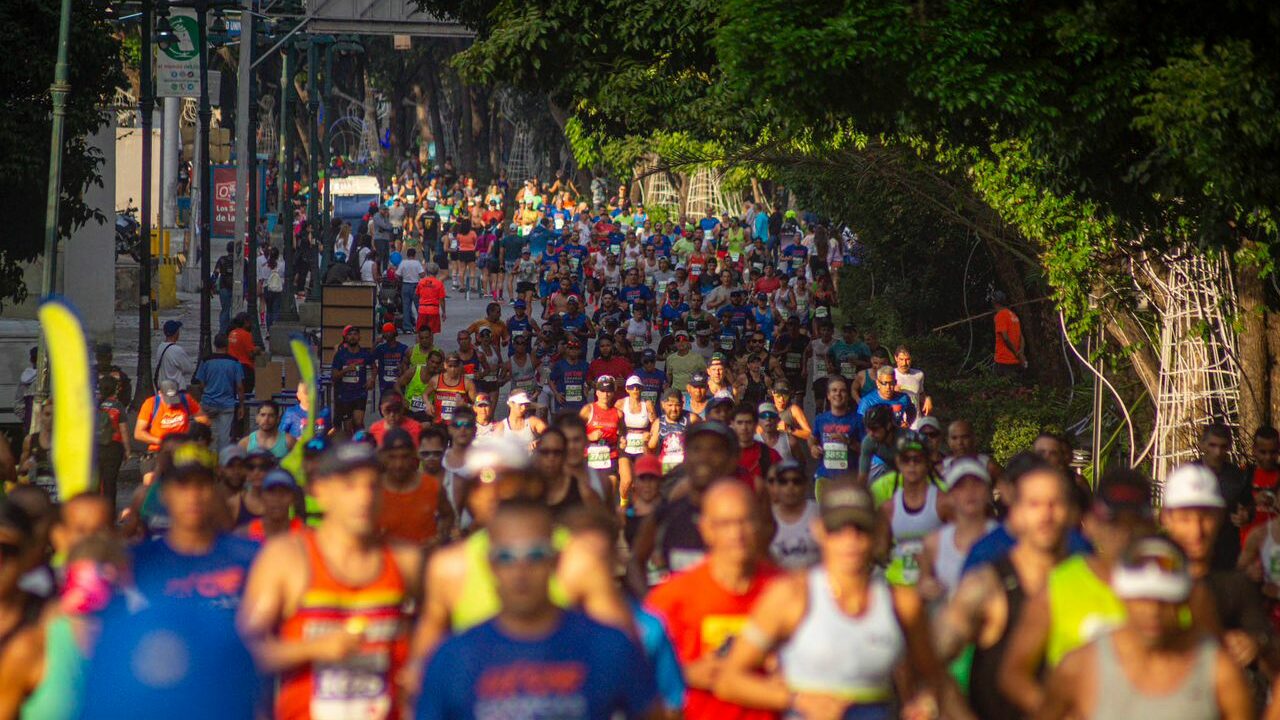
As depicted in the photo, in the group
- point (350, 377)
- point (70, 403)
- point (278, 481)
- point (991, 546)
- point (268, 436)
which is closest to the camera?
point (991, 546)

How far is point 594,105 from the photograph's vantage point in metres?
19.8

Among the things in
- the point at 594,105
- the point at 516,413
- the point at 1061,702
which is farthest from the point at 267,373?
the point at 1061,702

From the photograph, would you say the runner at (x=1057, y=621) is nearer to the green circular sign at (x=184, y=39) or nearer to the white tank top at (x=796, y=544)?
the white tank top at (x=796, y=544)

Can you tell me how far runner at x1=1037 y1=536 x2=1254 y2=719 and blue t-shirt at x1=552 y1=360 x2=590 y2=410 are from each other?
15013mm

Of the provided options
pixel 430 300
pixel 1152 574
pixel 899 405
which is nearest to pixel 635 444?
pixel 899 405

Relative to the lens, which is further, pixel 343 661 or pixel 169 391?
pixel 169 391

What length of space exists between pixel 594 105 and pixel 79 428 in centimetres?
1067

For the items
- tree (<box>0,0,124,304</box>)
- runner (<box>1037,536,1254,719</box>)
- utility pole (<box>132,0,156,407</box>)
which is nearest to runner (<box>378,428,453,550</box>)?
runner (<box>1037,536,1254,719</box>)

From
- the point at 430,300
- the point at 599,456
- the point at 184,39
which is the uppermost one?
the point at 184,39

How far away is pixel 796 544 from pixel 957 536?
910 mm

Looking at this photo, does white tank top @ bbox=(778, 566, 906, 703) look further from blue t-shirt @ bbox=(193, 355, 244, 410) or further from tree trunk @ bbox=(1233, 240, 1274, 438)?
blue t-shirt @ bbox=(193, 355, 244, 410)

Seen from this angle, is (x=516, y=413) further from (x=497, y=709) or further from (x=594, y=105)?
(x=497, y=709)

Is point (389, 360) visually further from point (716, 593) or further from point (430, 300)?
point (716, 593)

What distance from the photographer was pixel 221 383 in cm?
1938
